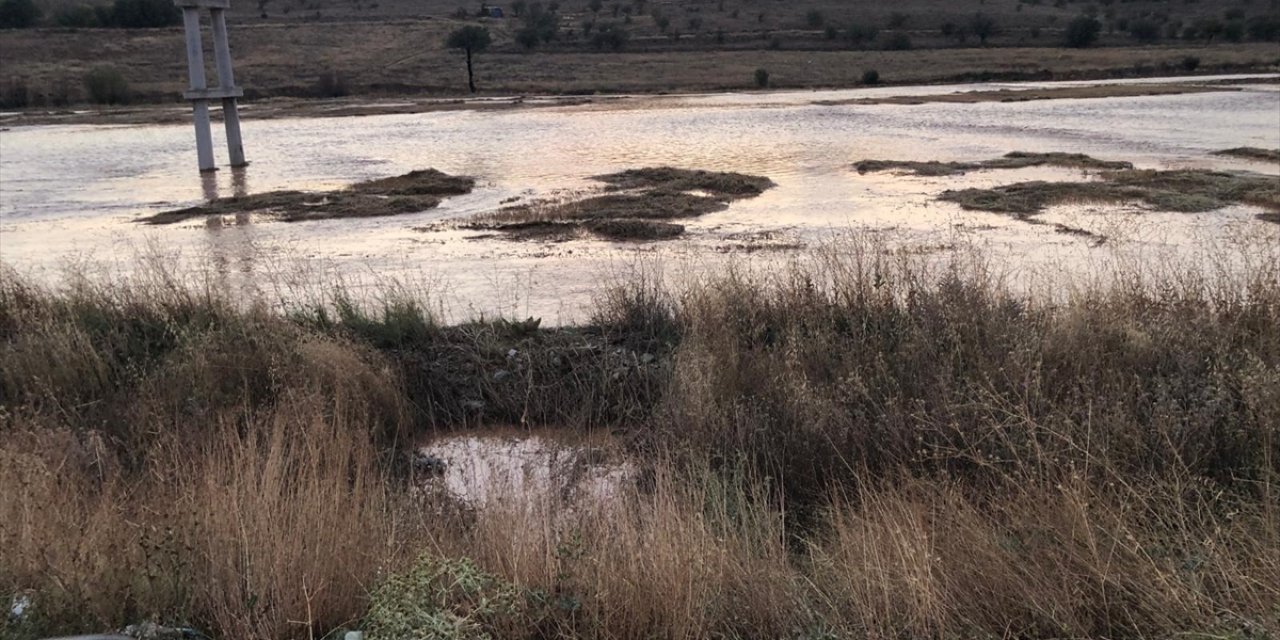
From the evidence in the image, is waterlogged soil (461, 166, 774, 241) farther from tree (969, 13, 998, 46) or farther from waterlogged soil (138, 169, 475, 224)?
tree (969, 13, 998, 46)

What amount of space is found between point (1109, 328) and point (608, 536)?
15.5ft

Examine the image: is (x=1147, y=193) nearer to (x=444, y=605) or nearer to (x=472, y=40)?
(x=444, y=605)

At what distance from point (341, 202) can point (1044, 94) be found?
35457mm

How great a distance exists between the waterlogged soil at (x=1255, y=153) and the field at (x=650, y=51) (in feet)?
110

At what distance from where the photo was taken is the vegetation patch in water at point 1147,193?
15.0 meters

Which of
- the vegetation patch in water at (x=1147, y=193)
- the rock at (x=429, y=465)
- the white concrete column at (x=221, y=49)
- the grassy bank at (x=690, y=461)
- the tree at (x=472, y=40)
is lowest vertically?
the rock at (x=429, y=465)

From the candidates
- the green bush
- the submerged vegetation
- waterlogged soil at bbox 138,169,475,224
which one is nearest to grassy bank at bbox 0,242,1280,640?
the green bush

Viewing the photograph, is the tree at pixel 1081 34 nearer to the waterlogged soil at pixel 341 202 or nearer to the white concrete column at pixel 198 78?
the waterlogged soil at pixel 341 202

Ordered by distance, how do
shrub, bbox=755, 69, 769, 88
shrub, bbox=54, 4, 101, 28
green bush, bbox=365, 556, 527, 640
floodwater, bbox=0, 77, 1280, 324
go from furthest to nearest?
shrub, bbox=54, 4, 101, 28, shrub, bbox=755, 69, 769, 88, floodwater, bbox=0, 77, 1280, 324, green bush, bbox=365, 556, 527, 640

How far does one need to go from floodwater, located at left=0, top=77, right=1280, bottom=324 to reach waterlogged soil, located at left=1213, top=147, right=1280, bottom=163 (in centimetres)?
54

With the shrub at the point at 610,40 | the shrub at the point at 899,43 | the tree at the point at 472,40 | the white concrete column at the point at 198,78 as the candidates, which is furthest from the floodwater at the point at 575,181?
the shrub at the point at 899,43

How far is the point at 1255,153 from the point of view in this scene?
830 inches

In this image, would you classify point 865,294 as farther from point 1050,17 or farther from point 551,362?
point 1050,17

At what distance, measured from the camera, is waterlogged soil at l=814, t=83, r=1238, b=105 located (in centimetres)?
3938
